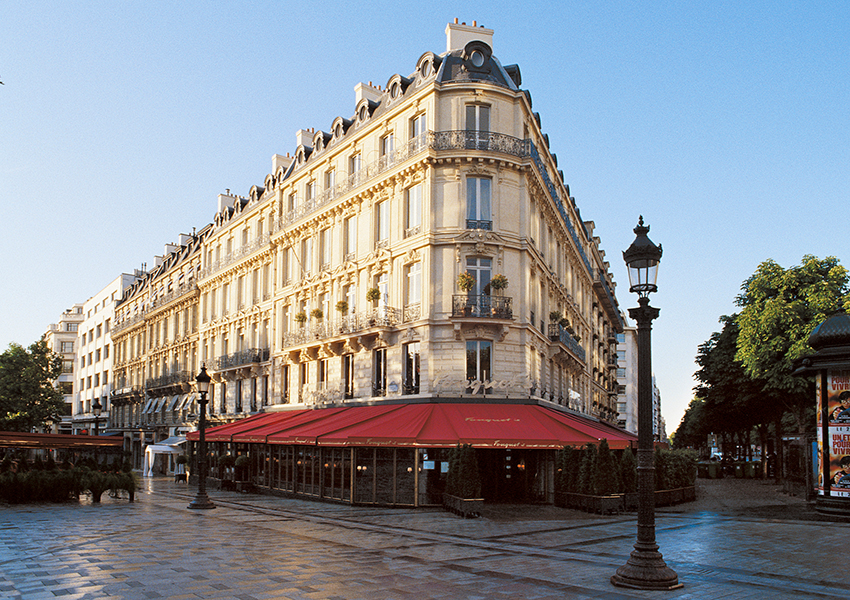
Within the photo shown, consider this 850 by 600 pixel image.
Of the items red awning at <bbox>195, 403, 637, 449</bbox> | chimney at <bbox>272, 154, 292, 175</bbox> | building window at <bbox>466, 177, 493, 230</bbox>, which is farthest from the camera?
chimney at <bbox>272, 154, 292, 175</bbox>

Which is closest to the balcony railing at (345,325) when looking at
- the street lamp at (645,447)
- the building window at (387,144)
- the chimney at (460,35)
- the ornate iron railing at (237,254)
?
the building window at (387,144)

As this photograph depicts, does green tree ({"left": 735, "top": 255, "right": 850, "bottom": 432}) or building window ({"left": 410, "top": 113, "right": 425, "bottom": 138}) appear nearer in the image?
building window ({"left": 410, "top": 113, "right": 425, "bottom": 138})

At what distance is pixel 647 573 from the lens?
10281 mm

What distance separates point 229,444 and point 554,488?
17893 millimetres

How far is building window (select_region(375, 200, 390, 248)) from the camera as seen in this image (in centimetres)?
2933

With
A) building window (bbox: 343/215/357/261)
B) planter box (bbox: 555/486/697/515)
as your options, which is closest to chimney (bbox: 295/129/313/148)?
building window (bbox: 343/215/357/261)

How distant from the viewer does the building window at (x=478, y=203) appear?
2655 cm

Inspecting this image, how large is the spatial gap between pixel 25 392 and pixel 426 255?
51.8 meters

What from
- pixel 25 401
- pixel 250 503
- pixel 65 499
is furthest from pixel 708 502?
pixel 25 401

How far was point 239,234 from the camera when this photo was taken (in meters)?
44.1

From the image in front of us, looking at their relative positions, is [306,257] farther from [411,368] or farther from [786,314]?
[786,314]

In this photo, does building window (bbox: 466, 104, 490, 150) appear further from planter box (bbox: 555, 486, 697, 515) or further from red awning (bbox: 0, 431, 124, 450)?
red awning (bbox: 0, 431, 124, 450)

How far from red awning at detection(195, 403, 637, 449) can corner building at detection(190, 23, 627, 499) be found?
1057 millimetres

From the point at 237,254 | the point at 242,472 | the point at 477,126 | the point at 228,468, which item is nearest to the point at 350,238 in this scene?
the point at 477,126
